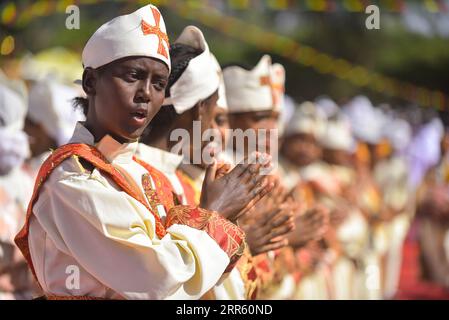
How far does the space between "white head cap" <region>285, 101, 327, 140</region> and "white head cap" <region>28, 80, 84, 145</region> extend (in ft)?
8.56

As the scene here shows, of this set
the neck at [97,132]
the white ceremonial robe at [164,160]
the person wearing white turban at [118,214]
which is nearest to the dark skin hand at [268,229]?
the white ceremonial robe at [164,160]

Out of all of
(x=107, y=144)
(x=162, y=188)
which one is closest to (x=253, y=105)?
(x=162, y=188)

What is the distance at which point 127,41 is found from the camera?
3619 millimetres

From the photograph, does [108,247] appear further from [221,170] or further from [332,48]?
[332,48]

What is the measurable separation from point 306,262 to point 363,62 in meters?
21.2

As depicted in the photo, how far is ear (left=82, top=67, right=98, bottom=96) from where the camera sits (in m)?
3.66

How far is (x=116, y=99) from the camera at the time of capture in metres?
3.56

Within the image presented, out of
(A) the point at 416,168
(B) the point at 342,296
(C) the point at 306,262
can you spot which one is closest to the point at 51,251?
(C) the point at 306,262

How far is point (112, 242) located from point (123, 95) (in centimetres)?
52

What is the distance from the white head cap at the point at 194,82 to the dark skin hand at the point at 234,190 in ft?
2.88

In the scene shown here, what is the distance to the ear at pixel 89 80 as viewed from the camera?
144 inches

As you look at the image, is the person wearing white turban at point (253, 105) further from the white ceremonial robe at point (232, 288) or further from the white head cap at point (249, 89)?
the white ceremonial robe at point (232, 288)

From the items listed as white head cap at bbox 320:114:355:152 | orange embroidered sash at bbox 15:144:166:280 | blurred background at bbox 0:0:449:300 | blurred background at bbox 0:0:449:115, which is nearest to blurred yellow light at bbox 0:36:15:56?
blurred background at bbox 0:0:449:300

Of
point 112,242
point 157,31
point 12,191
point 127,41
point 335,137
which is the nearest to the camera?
point 112,242
